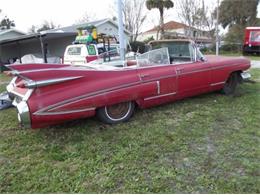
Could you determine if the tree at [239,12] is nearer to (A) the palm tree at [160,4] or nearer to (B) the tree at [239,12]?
(B) the tree at [239,12]

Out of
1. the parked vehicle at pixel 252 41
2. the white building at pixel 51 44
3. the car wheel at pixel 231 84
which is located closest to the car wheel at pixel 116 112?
the car wheel at pixel 231 84

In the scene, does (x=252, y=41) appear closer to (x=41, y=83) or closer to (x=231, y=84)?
(x=231, y=84)

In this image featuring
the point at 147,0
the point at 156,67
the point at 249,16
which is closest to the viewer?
the point at 156,67

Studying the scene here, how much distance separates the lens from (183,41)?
5.94 meters

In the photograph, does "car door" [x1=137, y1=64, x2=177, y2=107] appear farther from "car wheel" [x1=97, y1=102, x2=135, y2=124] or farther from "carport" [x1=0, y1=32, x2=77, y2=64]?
"carport" [x1=0, y1=32, x2=77, y2=64]

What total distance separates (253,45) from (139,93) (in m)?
20.6

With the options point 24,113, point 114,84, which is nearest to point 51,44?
point 114,84

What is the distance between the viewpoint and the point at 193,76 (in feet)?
17.4

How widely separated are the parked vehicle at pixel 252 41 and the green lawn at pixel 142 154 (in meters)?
19.2

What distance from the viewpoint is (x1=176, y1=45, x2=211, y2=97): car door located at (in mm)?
5148

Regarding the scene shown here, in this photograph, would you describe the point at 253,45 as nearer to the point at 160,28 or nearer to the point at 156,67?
the point at 160,28

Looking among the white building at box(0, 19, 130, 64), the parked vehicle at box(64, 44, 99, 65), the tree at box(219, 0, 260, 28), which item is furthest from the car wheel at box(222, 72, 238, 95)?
the tree at box(219, 0, 260, 28)

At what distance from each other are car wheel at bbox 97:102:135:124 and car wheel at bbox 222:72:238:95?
2577 mm

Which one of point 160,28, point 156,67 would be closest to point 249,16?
point 160,28
